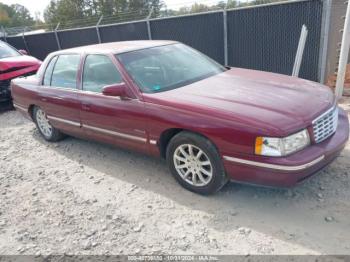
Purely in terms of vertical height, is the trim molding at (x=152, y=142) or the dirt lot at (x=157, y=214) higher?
the trim molding at (x=152, y=142)

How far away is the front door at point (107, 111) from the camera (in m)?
3.91

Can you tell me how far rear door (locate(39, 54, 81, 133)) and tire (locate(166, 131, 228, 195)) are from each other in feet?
5.76

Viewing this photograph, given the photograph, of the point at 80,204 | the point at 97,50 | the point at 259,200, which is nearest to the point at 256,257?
the point at 259,200

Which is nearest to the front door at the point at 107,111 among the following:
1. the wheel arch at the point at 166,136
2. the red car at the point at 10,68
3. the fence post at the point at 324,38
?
Result: the wheel arch at the point at 166,136

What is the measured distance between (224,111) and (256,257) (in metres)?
1.31

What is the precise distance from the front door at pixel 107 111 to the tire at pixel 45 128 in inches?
44.3

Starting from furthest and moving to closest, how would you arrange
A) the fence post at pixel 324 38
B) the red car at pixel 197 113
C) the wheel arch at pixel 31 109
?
the fence post at pixel 324 38, the wheel arch at pixel 31 109, the red car at pixel 197 113

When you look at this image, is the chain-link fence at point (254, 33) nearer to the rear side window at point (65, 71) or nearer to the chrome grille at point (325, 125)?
the chrome grille at point (325, 125)

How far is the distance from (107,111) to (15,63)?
584 cm

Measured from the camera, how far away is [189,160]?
11.7 ft


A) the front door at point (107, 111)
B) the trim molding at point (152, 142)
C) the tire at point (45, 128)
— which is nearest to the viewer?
the trim molding at point (152, 142)

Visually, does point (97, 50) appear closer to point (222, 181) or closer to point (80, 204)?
point (80, 204)

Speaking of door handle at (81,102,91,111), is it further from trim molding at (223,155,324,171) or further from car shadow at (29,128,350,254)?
trim molding at (223,155,324,171)

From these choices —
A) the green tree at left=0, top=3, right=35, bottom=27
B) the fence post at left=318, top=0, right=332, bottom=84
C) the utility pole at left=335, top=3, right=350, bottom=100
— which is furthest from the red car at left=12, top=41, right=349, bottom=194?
the green tree at left=0, top=3, right=35, bottom=27
